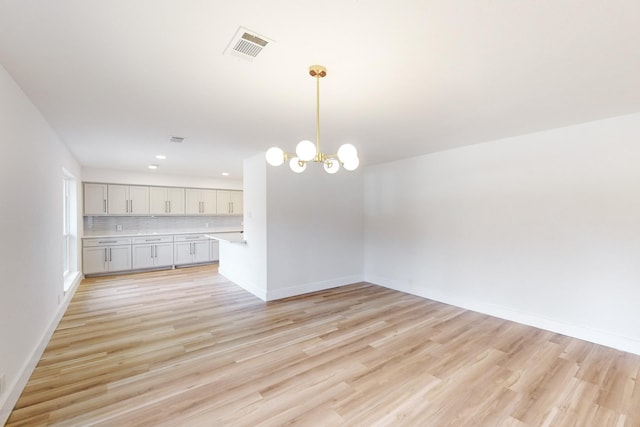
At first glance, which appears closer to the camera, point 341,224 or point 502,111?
point 502,111

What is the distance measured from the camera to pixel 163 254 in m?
6.82

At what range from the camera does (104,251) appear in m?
6.12

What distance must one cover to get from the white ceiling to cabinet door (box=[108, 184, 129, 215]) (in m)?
3.59

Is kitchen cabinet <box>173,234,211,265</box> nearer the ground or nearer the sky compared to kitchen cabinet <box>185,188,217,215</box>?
nearer the ground

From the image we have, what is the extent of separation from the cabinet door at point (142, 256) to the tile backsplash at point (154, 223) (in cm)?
67

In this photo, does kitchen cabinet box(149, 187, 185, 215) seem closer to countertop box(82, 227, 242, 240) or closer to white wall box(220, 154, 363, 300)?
countertop box(82, 227, 242, 240)

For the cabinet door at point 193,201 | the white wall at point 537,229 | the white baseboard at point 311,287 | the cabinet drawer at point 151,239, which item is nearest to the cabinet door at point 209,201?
the cabinet door at point 193,201

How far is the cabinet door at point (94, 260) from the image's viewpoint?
593 cm

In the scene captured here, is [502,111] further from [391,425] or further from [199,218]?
[199,218]

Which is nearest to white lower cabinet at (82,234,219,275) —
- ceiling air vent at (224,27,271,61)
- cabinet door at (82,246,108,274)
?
cabinet door at (82,246,108,274)

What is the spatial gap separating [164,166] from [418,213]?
207 inches

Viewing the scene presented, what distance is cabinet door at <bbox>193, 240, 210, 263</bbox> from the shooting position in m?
7.27

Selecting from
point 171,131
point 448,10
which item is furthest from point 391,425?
point 171,131

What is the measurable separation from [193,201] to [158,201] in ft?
2.68
